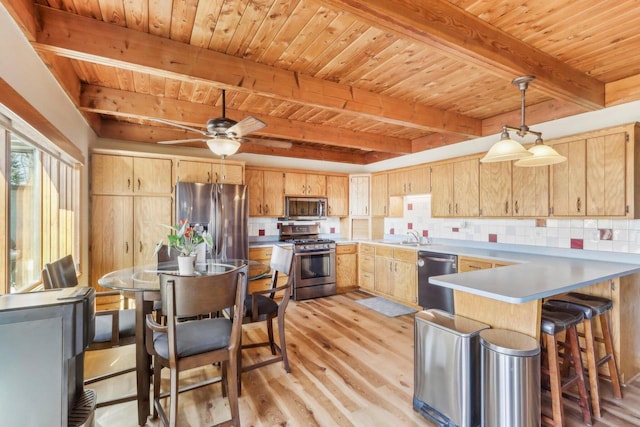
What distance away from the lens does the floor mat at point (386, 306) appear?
4.11 metres

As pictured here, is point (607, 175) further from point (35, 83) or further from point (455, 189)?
point (35, 83)

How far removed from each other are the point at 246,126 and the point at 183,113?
1.36 metres

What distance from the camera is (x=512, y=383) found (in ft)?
5.37

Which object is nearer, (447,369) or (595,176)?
(447,369)

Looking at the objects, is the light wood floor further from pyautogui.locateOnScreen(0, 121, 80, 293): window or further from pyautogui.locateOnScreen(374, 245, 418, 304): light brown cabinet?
pyautogui.locateOnScreen(0, 121, 80, 293): window

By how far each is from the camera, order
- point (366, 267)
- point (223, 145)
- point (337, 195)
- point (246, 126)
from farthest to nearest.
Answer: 1. point (337, 195)
2. point (366, 267)
3. point (223, 145)
4. point (246, 126)

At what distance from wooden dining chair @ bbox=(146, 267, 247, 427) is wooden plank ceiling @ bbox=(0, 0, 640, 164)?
4.90 feet

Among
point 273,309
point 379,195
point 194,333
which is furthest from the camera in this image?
point 379,195

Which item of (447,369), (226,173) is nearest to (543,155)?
(447,369)

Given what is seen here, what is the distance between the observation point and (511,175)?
3426mm

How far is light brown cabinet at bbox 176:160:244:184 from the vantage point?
4027 mm

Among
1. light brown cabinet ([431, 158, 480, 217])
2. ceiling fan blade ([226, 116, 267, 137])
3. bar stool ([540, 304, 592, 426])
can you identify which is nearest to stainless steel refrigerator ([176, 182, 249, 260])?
ceiling fan blade ([226, 116, 267, 137])

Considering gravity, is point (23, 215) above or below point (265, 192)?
below

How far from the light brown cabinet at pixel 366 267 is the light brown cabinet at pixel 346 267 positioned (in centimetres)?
9
